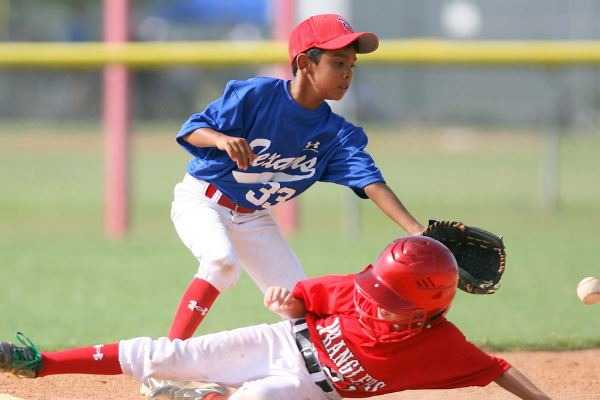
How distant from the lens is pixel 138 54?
9.02 m

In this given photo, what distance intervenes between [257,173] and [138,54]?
508 cm

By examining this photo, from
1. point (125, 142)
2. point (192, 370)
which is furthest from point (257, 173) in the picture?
point (125, 142)

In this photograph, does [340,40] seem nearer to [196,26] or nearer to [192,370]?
[192,370]

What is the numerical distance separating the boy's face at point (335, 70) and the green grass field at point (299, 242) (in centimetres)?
185

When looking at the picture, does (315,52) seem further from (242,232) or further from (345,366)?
(345,366)

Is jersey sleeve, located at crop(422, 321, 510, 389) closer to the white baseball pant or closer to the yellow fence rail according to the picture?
the white baseball pant

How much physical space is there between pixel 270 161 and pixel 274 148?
56 mm

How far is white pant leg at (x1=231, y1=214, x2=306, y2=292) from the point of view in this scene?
426cm

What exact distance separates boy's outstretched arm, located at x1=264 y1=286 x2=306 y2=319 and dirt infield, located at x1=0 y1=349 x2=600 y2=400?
82 cm

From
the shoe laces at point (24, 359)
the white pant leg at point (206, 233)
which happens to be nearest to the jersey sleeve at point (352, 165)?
the white pant leg at point (206, 233)

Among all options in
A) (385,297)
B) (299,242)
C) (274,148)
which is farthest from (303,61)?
(299,242)

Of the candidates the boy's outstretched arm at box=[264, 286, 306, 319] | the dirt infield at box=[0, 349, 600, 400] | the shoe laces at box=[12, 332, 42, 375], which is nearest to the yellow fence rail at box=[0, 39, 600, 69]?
the dirt infield at box=[0, 349, 600, 400]

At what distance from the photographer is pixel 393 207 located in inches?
158

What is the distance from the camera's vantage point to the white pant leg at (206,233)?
396 cm
